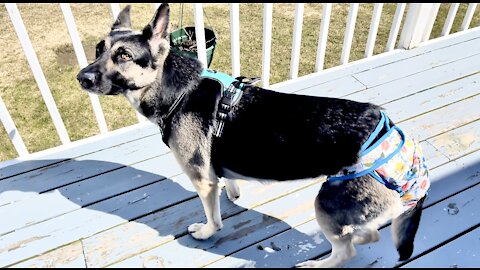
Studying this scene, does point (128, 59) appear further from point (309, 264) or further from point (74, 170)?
point (309, 264)

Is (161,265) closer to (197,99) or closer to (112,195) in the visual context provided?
(112,195)

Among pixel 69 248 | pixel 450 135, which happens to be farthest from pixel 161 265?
pixel 450 135

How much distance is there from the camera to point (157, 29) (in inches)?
88.4

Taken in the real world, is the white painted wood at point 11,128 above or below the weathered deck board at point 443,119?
above

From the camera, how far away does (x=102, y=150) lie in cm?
359

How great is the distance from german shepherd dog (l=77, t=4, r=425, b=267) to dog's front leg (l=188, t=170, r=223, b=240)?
17 mm

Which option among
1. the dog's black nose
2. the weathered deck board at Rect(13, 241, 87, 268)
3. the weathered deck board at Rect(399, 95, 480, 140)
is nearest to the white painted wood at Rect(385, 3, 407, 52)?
the weathered deck board at Rect(399, 95, 480, 140)

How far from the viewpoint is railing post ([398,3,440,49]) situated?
4359mm

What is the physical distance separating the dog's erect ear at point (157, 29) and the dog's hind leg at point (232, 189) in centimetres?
121

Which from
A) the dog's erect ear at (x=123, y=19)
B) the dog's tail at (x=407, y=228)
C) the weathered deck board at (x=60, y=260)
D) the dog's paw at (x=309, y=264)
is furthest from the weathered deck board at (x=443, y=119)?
the weathered deck board at (x=60, y=260)

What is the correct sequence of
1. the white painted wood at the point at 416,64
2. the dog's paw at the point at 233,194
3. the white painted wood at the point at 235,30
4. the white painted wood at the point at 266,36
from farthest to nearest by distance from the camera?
the white painted wood at the point at 416,64 < the white painted wood at the point at 266,36 < the white painted wood at the point at 235,30 < the dog's paw at the point at 233,194

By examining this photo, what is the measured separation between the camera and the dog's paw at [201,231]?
9.19 ft

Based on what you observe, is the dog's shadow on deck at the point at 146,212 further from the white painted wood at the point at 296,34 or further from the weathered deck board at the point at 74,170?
the white painted wood at the point at 296,34

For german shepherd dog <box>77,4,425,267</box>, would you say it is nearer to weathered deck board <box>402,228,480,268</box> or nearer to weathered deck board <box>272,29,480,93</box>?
weathered deck board <box>402,228,480,268</box>
